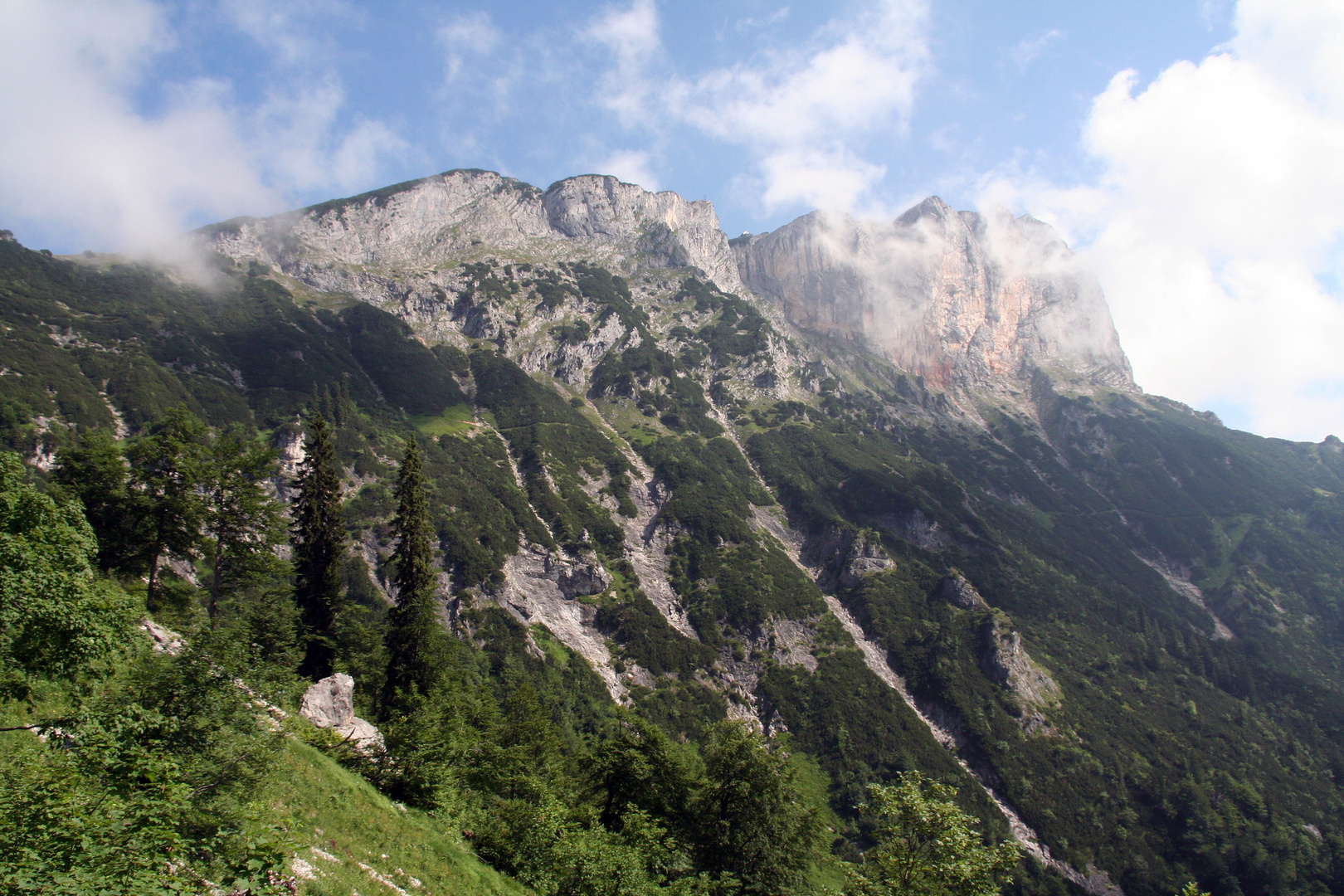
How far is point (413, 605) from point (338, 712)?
10050mm

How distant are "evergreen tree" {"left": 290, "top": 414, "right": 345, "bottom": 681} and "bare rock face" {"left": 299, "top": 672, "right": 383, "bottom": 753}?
4.62m

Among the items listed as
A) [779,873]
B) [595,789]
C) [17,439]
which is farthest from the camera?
[17,439]

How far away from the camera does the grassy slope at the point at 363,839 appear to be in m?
17.0

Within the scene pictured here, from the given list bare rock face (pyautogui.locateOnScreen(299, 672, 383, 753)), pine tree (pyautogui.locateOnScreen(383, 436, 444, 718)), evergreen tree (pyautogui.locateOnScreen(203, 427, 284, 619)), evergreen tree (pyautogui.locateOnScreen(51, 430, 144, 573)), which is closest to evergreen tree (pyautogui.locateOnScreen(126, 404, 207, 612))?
evergreen tree (pyautogui.locateOnScreen(51, 430, 144, 573))

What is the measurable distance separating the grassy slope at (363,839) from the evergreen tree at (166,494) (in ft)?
60.8

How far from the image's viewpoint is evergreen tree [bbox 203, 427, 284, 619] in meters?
36.2

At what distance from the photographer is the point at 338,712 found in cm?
3791

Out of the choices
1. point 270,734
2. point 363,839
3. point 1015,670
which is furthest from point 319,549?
point 1015,670

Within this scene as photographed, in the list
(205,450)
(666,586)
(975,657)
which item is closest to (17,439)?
(205,450)

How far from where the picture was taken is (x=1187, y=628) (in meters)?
200

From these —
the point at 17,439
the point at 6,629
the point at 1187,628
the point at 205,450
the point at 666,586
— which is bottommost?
the point at 17,439

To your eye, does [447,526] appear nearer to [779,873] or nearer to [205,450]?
[205,450]

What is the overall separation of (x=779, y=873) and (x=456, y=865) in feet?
71.9

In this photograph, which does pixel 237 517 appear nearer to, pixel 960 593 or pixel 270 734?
pixel 270 734
